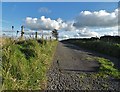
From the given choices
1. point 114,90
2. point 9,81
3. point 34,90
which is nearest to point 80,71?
point 114,90

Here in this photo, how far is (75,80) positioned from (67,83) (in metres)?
0.68

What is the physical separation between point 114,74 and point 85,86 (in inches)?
115

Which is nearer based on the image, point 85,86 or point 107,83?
point 85,86

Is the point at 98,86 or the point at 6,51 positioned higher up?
the point at 6,51

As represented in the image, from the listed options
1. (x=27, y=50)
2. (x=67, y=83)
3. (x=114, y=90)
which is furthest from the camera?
(x=27, y=50)

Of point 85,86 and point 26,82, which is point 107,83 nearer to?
point 85,86

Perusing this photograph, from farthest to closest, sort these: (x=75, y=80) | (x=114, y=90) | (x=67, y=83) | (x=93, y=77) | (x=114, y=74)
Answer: (x=114, y=74) → (x=93, y=77) → (x=75, y=80) → (x=67, y=83) → (x=114, y=90)

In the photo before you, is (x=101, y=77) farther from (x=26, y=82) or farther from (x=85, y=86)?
(x=26, y=82)

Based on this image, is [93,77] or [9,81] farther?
[93,77]

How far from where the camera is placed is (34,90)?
275 inches

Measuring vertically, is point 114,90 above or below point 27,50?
below

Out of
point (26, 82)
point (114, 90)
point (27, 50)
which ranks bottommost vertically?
point (114, 90)

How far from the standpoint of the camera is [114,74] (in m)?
11.0

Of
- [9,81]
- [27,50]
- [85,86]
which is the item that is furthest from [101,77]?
[9,81]
